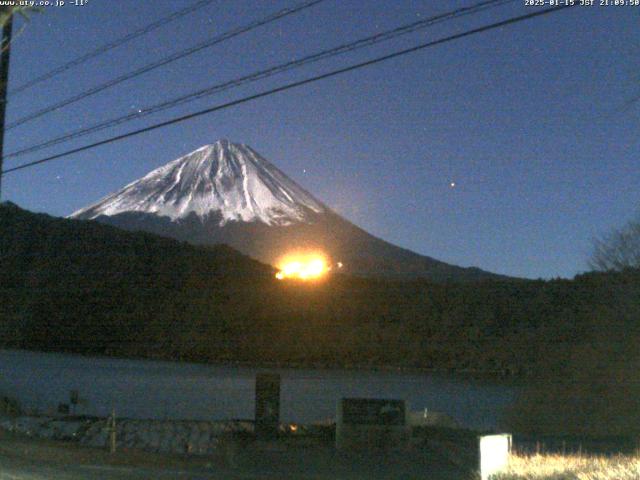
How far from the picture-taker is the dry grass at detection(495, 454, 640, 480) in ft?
34.7

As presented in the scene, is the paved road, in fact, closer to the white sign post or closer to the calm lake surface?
the white sign post

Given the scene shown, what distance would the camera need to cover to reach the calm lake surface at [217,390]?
30703 mm

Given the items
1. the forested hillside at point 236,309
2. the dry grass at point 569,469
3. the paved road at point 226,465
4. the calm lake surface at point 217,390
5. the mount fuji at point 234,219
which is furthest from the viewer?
the mount fuji at point 234,219

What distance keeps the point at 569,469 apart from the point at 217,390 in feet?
81.3

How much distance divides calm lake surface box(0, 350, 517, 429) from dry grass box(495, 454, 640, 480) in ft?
44.6

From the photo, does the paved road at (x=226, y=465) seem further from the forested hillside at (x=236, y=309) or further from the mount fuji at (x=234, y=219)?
the mount fuji at (x=234, y=219)

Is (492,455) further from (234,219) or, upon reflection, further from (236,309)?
(234,219)

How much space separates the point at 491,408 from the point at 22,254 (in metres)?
42.8

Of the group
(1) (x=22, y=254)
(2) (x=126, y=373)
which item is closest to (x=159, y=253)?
(1) (x=22, y=254)

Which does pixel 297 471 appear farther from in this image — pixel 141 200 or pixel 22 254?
pixel 141 200

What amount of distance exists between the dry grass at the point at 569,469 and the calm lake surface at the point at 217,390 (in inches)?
536

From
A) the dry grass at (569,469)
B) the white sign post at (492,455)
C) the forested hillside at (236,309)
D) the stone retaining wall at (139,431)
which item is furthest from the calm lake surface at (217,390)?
the white sign post at (492,455)

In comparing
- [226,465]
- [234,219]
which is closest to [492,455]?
[226,465]

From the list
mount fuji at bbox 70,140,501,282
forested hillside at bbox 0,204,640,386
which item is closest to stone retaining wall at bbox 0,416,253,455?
forested hillside at bbox 0,204,640,386
